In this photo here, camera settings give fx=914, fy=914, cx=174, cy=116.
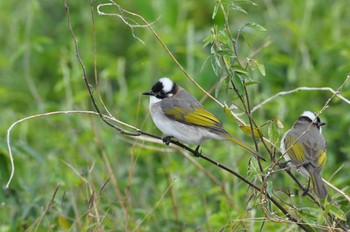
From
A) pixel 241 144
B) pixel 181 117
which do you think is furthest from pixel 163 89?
pixel 241 144

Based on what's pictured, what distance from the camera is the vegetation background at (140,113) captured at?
6762 millimetres

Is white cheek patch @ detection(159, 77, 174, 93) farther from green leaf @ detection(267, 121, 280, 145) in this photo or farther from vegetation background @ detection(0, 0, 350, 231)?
green leaf @ detection(267, 121, 280, 145)

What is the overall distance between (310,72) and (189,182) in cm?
219

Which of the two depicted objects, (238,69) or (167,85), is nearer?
(238,69)

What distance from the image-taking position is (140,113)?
31.6 feet

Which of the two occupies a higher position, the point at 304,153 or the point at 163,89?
the point at 163,89

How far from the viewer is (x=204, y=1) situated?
12375mm

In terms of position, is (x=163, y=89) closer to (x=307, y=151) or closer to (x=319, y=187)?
(x=307, y=151)

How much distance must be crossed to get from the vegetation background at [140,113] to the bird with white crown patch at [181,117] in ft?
0.48

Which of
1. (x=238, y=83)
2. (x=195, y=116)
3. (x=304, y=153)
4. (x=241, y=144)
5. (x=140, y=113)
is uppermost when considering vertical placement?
(x=238, y=83)

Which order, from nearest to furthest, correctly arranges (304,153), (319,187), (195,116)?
1. (319,187)
2. (304,153)
3. (195,116)

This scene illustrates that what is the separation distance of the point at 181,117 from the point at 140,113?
10.4ft

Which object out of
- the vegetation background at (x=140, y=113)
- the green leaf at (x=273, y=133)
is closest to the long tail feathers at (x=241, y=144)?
the green leaf at (x=273, y=133)

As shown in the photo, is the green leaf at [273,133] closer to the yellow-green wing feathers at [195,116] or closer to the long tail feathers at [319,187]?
the long tail feathers at [319,187]
